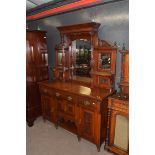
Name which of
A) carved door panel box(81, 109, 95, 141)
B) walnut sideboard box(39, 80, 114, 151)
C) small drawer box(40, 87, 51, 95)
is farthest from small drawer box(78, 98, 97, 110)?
small drawer box(40, 87, 51, 95)

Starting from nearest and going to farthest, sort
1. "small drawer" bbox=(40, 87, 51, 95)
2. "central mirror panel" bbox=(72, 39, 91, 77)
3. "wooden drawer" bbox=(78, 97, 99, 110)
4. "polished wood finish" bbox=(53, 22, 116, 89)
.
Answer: "wooden drawer" bbox=(78, 97, 99, 110) < "polished wood finish" bbox=(53, 22, 116, 89) < "central mirror panel" bbox=(72, 39, 91, 77) < "small drawer" bbox=(40, 87, 51, 95)

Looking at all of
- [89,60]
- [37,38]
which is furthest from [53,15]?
[89,60]

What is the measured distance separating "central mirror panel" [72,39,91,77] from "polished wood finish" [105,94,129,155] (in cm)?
102

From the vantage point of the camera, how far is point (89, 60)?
10.9ft

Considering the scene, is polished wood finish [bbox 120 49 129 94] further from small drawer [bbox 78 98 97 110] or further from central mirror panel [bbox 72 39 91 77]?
central mirror panel [bbox 72 39 91 77]

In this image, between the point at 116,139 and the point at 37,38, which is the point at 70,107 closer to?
the point at 116,139

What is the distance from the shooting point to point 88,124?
2.91 metres

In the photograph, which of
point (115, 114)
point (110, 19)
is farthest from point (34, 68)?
point (115, 114)

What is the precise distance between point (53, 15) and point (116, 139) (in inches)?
121

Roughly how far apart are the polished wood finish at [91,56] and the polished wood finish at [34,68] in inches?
13.6

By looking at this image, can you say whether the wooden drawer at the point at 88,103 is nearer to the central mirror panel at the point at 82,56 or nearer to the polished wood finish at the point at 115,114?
the polished wood finish at the point at 115,114

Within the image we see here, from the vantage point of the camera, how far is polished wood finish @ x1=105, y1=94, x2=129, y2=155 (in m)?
2.47

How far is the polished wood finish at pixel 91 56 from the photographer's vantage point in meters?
3.00
